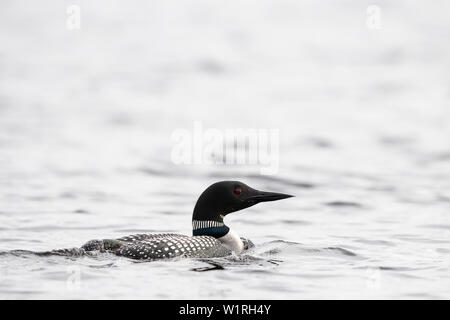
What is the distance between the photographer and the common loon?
27.0 feet

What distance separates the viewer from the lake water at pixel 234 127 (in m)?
7.96

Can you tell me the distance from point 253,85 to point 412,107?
3287 mm

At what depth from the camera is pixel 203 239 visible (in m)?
8.60

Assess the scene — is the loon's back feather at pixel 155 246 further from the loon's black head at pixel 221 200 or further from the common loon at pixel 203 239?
Result: the loon's black head at pixel 221 200

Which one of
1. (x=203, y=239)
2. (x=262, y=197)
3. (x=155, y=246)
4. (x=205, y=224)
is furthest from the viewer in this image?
(x=262, y=197)

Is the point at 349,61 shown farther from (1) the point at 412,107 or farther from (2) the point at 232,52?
(1) the point at 412,107

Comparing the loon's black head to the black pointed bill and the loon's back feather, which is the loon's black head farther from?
the loon's back feather

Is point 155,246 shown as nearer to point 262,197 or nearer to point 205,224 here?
point 205,224

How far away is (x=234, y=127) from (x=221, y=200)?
26.9ft

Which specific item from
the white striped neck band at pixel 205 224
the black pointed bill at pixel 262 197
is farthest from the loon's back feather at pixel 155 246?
the black pointed bill at pixel 262 197

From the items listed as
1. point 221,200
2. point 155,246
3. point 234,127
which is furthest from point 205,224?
point 234,127

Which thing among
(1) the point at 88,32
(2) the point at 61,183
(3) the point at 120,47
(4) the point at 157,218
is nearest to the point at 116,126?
(2) the point at 61,183

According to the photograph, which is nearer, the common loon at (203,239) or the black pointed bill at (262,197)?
the common loon at (203,239)

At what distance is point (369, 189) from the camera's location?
43.0 feet
